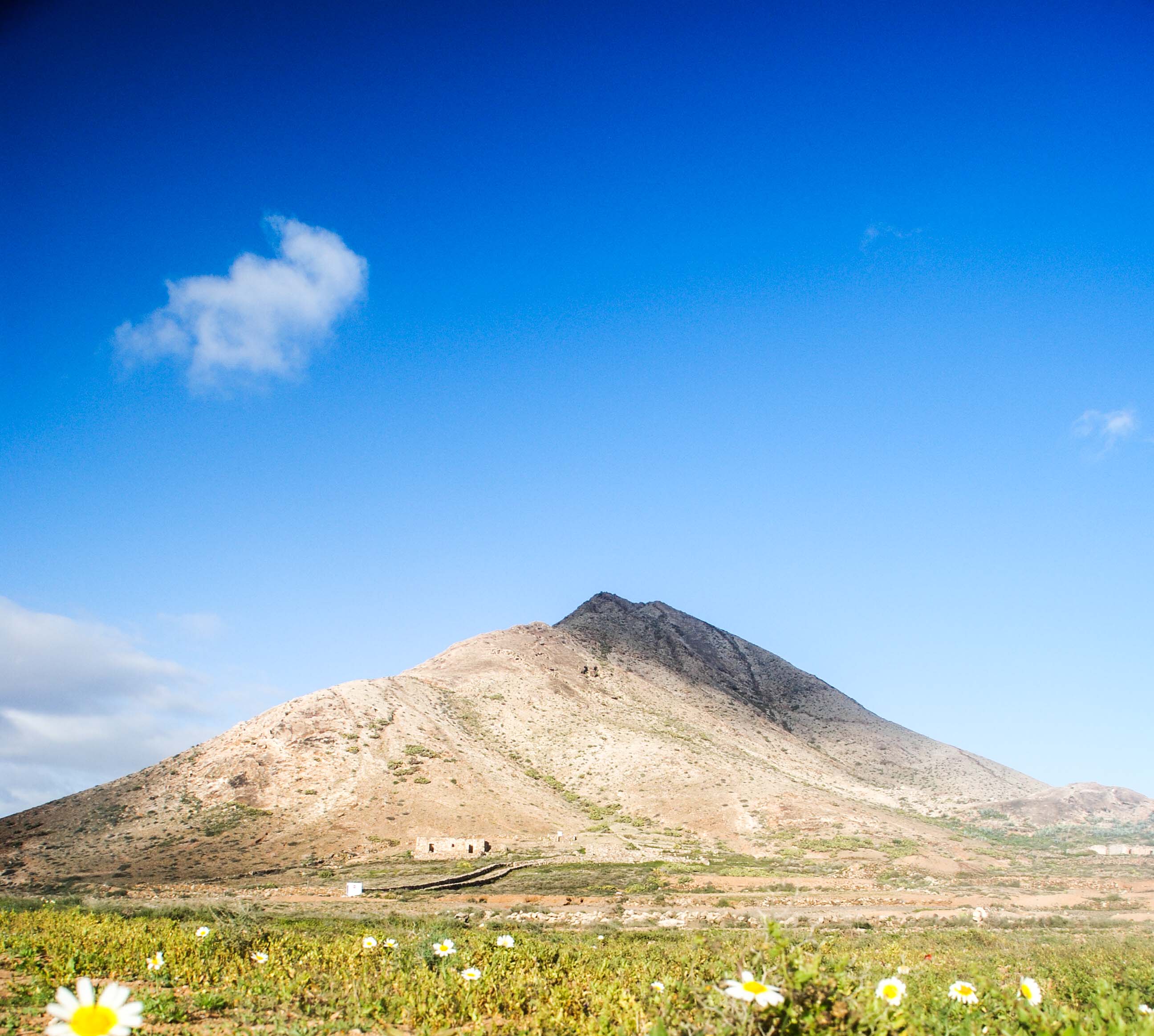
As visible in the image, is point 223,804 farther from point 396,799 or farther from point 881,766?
point 881,766

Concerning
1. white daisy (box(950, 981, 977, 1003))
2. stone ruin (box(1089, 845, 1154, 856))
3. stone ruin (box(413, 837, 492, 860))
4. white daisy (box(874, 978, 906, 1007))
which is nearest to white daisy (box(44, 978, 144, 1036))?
white daisy (box(874, 978, 906, 1007))

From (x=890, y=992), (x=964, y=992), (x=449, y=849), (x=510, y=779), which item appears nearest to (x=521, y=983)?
(x=964, y=992)

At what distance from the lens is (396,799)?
48500 mm

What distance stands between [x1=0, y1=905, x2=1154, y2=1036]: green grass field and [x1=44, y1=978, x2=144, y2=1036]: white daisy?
1617mm

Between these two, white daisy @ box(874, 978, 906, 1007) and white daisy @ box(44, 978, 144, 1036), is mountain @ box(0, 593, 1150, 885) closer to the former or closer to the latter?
white daisy @ box(874, 978, 906, 1007)

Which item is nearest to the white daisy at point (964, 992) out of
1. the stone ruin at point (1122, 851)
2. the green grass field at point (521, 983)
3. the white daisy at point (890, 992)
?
the green grass field at point (521, 983)

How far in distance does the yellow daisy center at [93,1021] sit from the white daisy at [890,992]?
3791mm

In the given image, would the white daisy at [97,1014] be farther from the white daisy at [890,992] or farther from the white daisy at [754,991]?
the white daisy at [890,992]

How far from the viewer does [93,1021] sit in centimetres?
A: 284

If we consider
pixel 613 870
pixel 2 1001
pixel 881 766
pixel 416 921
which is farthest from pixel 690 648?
pixel 2 1001

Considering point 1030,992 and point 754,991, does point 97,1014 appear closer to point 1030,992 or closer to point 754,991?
point 754,991

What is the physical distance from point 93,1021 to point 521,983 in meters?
5.14

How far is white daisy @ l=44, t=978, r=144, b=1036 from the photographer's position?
2.78 metres

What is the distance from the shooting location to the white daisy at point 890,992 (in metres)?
3.97
